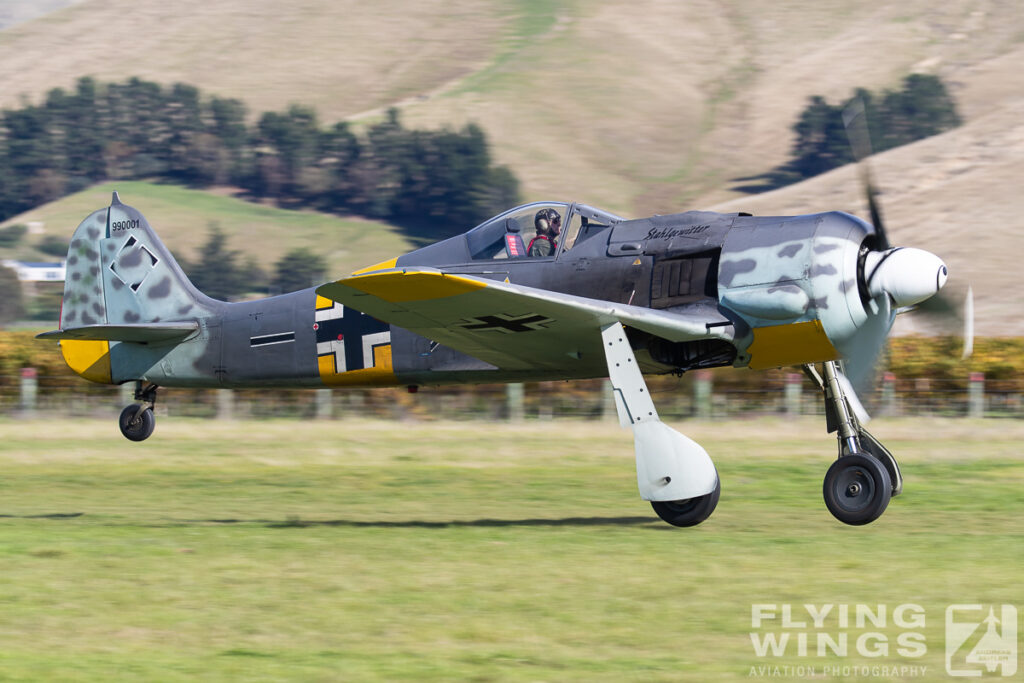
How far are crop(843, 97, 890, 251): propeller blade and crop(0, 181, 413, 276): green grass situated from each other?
7286 centimetres

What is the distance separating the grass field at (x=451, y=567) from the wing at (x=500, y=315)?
5.09 feet

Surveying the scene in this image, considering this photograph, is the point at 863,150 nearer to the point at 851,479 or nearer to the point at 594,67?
the point at 851,479

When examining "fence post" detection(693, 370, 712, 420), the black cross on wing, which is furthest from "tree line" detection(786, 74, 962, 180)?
the black cross on wing

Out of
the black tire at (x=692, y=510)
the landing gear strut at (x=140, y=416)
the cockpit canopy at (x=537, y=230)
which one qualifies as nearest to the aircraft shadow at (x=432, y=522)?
the black tire at (x=692, y=510)

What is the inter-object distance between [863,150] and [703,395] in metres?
14.0

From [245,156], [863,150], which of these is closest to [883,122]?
[245,156]

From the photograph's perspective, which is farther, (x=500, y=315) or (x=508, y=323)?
(x=508, y=323)

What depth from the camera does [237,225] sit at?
9700 cm

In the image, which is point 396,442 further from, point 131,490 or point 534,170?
point 534,170

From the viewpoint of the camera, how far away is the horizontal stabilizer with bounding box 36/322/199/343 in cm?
1260

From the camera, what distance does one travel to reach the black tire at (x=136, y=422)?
13.3m

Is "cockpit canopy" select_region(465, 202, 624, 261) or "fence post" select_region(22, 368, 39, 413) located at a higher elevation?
"cockpit canopy" select_region(465, 202, 624, 261)

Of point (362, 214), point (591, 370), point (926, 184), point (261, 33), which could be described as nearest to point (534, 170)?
point (362, 214)

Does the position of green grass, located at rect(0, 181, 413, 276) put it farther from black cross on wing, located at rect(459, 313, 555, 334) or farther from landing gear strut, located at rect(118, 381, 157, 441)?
black cross on wing, located at rect(459, 313, 555, 334)
